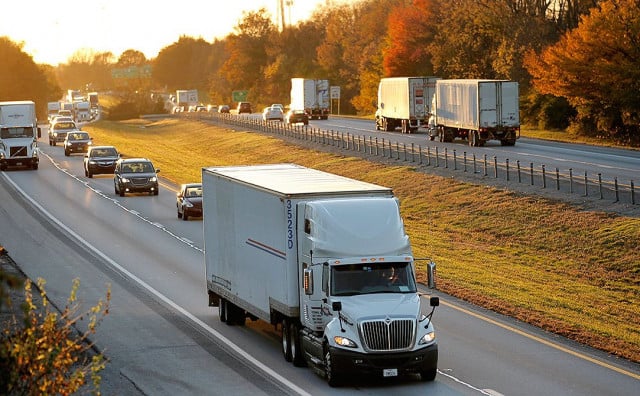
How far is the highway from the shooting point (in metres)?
21.0

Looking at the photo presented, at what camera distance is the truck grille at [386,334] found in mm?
19859

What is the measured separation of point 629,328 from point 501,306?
2.86m

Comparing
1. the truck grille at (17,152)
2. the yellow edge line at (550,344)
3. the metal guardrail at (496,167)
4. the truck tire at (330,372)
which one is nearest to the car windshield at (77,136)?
the truck grille at (17,152)

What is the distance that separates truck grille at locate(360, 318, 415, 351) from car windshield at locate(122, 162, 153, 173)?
133ft

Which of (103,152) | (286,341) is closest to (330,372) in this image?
(286,341)

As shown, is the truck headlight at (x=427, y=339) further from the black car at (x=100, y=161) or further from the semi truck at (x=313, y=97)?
the semi truck at (x=313, y=97)

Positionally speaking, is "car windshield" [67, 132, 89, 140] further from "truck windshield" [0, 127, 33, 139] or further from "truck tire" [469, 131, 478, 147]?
"truck tire" [469, 131, 478, 147]

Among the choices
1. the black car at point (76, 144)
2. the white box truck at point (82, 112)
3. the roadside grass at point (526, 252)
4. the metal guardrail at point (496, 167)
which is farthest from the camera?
the white box truck at point (82, 112)

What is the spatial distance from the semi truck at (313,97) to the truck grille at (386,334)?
9714 cm

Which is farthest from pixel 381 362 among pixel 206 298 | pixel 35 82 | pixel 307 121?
pixel 35 82

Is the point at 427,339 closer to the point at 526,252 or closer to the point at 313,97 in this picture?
the point at 526,252

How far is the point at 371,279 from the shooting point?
2078 cm

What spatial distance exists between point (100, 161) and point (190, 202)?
21.5 metres

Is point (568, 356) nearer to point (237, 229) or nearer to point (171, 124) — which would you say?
point (237, 229)
